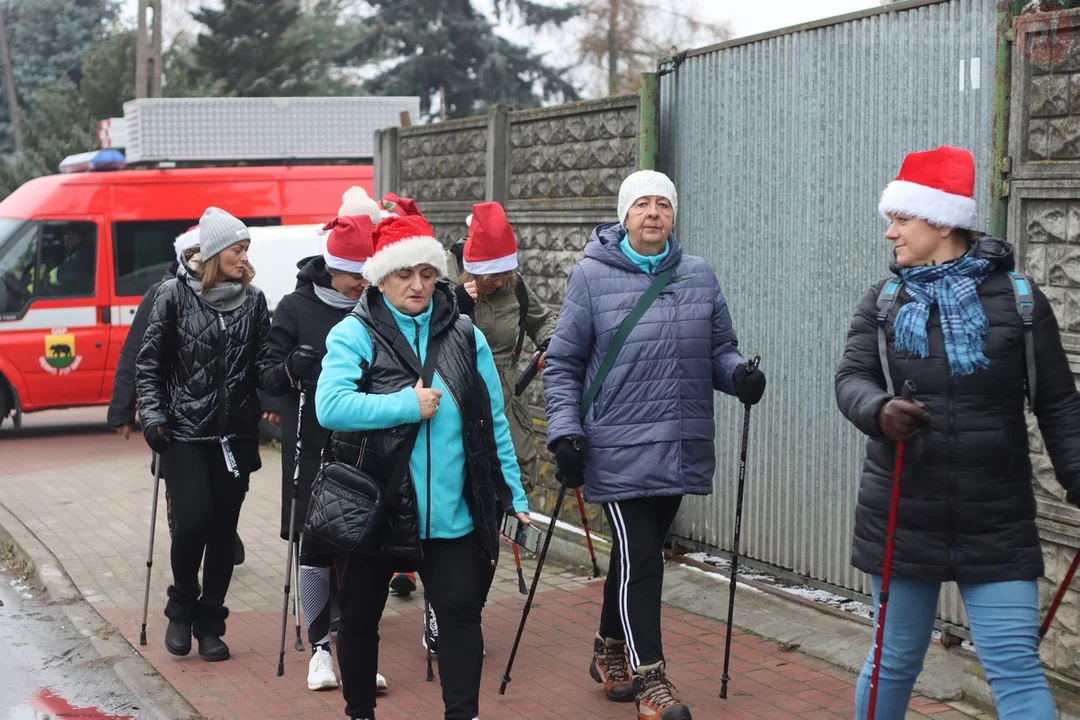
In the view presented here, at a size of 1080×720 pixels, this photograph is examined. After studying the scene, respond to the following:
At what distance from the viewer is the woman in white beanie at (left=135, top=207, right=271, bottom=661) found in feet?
21.1

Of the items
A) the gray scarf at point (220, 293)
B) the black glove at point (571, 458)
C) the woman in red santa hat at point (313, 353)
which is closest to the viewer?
the black glove at point (571, 458)

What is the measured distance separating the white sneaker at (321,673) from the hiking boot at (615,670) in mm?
1121

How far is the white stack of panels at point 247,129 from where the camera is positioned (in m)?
16.4

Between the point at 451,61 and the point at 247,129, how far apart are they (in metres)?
19.0

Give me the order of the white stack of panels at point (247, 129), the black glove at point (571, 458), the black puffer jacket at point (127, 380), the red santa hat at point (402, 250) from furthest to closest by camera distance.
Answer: the white stack of panels at point (247, 129) → the black puffer jacket at point (127, 380) → the black glove at point (571, 458) → the red santa hat at point (402, 250)

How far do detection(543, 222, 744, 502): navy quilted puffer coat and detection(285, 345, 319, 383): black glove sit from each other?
1.09 meters

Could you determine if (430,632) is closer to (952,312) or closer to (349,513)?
(349,513)

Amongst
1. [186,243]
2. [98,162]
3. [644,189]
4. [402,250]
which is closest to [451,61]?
[98,162]

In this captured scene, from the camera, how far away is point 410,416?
15.3 feet

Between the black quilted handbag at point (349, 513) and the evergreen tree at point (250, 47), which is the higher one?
the evergreen tree at point (250, 47)

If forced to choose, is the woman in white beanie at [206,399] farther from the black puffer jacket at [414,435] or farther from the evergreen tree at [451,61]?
the evergreen tree at [451,61]

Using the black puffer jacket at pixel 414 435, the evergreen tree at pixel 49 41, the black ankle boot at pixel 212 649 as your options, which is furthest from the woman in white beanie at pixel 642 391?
the evergreen tree at pixel 49 41

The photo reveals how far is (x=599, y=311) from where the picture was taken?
5484mm

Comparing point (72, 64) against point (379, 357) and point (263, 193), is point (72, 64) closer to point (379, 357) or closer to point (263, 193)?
point (263, 193)
